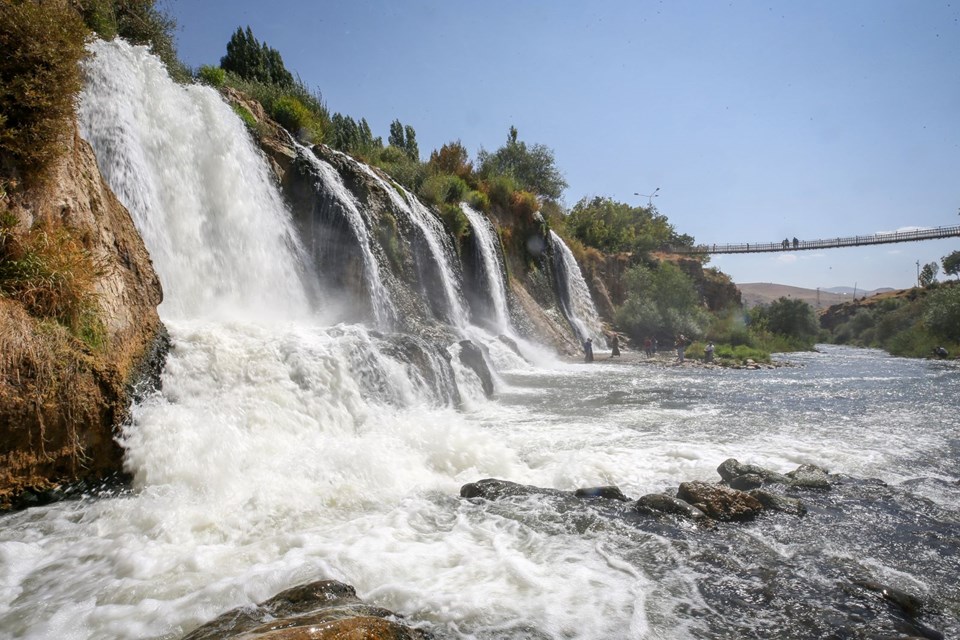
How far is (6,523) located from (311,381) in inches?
138

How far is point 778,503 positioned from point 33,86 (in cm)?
871

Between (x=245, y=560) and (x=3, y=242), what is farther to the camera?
(x=3, y=242)

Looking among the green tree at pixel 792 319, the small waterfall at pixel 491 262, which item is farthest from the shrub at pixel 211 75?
the green tree at pixel 792 319

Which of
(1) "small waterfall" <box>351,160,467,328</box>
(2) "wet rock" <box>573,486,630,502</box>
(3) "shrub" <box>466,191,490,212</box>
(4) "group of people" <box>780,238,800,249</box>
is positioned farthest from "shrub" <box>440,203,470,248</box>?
(4) "group of people" <box>780,238,800,249</box>

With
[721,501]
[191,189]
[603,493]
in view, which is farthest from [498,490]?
[191,189]

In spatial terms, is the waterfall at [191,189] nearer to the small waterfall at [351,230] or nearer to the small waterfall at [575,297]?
the small waterfall at [351,230]

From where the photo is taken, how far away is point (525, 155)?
129 feet

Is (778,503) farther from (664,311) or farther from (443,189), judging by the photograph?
(664,311)

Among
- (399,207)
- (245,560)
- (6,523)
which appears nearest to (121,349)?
(6,523)

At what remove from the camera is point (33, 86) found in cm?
536

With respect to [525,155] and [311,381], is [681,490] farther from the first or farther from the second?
[525,155]

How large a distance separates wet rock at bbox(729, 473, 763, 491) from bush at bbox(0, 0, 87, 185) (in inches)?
330

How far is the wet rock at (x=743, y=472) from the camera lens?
598 cm

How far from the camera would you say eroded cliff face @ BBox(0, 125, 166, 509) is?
4.43m
